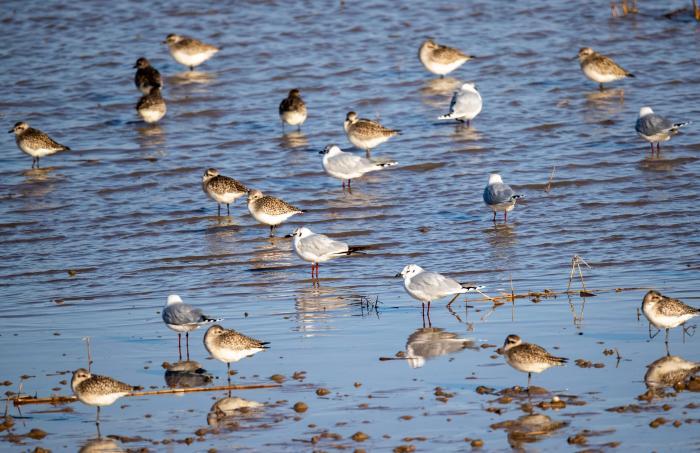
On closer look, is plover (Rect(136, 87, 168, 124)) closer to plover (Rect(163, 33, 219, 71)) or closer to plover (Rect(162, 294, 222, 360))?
plover (Rect(163, 33, 219, 71))

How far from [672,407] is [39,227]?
31.9ft

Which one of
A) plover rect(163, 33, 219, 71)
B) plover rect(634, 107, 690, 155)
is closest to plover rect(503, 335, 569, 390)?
plover rect(634, 107, 690, 155)

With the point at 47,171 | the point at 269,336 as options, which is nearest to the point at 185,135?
the point at 47,171

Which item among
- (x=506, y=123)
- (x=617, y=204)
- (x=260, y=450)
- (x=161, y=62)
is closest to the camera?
(x=260, y=450)

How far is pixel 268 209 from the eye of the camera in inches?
552

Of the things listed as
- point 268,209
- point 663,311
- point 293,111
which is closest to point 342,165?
point 268,209

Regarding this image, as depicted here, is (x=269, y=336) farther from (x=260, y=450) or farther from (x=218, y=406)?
(x=260, y=450)

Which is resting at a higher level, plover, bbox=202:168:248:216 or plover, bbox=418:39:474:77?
plover, bbox=418:39:474:77

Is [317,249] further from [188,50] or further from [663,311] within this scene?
[188,50]

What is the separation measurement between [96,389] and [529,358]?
2979 mm

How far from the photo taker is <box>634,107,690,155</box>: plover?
663 inches

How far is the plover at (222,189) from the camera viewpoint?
1509 centimetres

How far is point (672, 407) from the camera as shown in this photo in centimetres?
755

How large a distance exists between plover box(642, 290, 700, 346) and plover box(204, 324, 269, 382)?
303 cm
